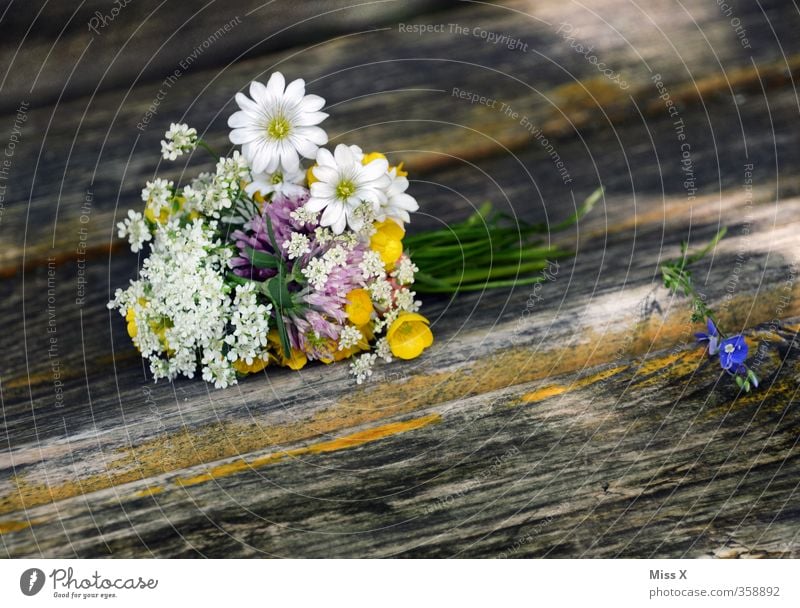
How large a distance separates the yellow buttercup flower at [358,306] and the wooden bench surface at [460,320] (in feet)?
0.32

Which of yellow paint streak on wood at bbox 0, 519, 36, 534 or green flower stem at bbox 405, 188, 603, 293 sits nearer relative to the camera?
yellow paint streak on wood at bbox 0, 519, 36, 534

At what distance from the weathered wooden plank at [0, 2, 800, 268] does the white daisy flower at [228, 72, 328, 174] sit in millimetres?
366

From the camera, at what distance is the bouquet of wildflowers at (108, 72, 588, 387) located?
89 cm

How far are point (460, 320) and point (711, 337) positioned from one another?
30 cm

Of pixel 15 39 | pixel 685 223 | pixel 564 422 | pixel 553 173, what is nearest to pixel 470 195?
pixel 553 173

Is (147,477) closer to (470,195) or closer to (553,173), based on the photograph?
(470,195)

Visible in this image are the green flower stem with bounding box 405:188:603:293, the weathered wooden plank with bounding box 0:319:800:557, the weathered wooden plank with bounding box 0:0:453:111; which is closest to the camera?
the weathered wooden plank with bounding box 0:319:800:557

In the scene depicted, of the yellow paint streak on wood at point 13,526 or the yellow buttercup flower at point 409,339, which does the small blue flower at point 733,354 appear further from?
the yellow paint streak on wood at point 13,526

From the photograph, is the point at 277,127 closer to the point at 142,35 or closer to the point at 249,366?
→ the point at 249,366

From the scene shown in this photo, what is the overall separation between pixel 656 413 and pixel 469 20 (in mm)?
765

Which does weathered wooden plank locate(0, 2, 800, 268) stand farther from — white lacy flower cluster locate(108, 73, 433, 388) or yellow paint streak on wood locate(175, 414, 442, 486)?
yellow paint streak on wood locate(175, 414, 442, 486)

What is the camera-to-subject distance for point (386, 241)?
0.95 meters

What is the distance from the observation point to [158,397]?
3.27 feet

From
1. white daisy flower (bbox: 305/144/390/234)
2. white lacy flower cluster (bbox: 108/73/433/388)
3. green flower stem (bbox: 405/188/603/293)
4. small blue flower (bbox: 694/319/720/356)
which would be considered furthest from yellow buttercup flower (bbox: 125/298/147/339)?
small blue flower (bbox: 694/319/720/356)
